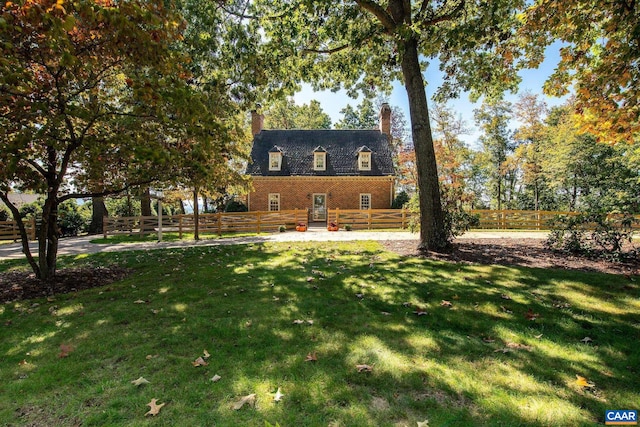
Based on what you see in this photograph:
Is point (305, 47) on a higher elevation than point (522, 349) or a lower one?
higher

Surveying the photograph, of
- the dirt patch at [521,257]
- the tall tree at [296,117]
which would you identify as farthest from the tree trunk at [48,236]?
the tall tree at [296,117]

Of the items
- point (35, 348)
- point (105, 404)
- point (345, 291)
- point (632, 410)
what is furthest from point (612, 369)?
point (35, 348)

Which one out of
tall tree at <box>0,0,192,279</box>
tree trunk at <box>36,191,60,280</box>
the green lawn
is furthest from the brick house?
the green lawn

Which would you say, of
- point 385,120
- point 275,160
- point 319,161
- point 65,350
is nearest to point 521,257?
point 65,350

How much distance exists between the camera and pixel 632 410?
249cm

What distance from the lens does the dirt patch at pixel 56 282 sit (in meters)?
6.18

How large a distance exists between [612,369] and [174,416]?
13.7ft

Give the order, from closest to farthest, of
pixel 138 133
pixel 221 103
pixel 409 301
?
pixel 409 301, pixel 138 133, pixel 221 103

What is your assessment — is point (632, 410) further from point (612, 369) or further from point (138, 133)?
point (138, 133)

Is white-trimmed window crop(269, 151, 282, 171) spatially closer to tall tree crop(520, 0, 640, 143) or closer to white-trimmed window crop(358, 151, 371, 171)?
white-trimmed window crop(358, 151, 371, 171)

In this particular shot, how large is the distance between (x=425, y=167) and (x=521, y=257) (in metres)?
3.36

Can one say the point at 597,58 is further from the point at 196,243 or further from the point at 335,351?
the point at 196,243

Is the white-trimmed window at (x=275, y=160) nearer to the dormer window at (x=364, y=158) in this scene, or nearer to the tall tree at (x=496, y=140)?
the dormer window at (x=364, y=158)

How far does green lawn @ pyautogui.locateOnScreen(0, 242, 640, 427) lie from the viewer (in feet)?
8.36
